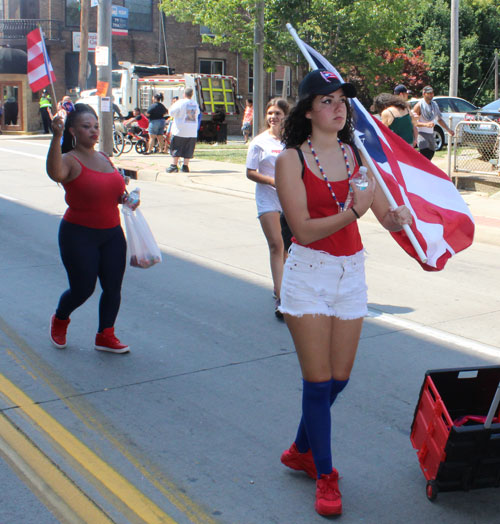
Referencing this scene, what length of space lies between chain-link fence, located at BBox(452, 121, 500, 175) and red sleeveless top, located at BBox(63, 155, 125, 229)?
390 inches

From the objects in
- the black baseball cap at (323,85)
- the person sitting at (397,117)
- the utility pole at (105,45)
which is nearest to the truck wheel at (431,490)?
the black baseball cap at (323,85)

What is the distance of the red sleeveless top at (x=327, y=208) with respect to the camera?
10.8 ft

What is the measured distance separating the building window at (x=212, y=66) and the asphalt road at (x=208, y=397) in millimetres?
33944

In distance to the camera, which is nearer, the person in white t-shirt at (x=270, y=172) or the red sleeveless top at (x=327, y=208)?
the red sleeveless top at (x=327, y=208)

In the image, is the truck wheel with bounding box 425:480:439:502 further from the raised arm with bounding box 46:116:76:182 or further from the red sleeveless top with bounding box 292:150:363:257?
the raised arm with bounding box 46:116:76:182

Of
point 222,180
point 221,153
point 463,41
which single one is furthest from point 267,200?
point 463,41

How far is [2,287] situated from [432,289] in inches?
168

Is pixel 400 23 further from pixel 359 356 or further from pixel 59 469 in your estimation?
pixel 59 469

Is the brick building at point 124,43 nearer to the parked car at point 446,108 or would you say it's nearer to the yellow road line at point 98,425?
the parked car at point 446,108

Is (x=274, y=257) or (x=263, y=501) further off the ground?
(x=274, y=257)

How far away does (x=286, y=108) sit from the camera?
20.7 ft

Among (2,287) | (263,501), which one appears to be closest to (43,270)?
(2,287)

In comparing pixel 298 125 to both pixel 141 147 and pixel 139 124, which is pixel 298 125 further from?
pixel 139 124

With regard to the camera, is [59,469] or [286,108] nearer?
[59,469]
